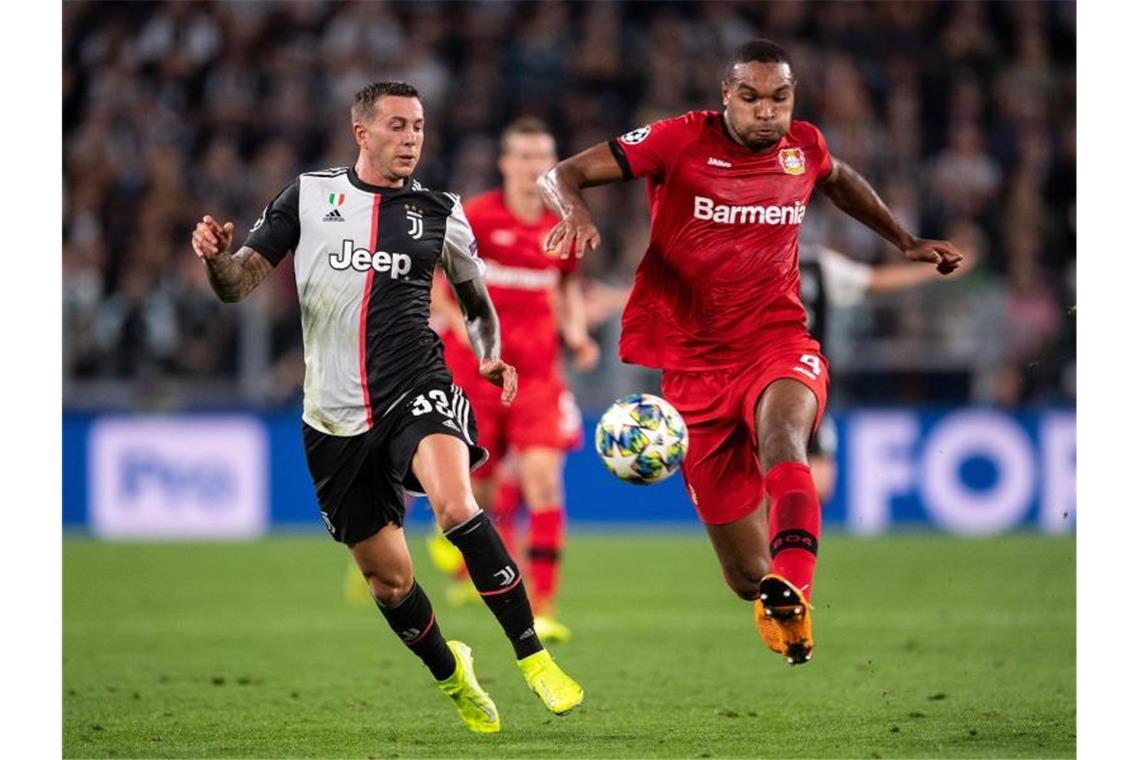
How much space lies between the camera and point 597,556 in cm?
1493

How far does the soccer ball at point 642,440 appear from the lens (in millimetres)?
6559

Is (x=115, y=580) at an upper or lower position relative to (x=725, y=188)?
lower

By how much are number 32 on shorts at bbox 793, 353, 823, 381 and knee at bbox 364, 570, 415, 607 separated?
1.66 metres

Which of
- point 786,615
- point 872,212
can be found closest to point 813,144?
→ point 872,212

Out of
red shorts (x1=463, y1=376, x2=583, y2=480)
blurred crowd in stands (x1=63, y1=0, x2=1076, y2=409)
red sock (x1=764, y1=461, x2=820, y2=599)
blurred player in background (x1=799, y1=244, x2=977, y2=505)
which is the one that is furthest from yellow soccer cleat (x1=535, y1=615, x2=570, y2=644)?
blurred crowd in stands (x1=63, y1=0, x2=1076, y2=409)

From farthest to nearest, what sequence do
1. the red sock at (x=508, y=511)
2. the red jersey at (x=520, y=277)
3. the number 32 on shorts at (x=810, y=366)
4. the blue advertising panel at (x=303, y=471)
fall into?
the blue advertising panel at (x=303, y=471) < the red sock at (x=508, y=511) < the red jersey at (x=520, y=277) < the number 32 on shorts at (x=810, y=366)

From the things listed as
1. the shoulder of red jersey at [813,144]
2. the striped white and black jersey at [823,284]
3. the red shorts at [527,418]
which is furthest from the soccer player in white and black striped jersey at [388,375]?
the striped white and black jersey at [823,284]

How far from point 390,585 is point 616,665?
7.20ft

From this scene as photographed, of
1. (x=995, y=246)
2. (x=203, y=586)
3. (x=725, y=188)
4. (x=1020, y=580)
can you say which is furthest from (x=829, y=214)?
(x=725, y=188)

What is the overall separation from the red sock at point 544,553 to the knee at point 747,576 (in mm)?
2415

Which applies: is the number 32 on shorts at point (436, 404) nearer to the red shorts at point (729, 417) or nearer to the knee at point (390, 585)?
the knee at point (390, 585)

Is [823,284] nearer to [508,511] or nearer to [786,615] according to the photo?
[508,511]

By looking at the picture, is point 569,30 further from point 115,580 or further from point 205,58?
point 115,580
